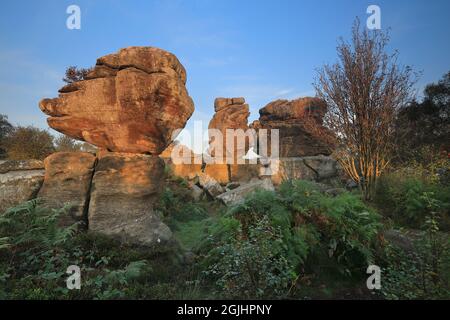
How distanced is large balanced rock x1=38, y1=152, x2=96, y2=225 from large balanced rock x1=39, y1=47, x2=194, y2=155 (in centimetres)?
64

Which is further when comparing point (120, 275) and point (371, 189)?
point (371, 189)

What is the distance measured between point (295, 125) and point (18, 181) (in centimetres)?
1235

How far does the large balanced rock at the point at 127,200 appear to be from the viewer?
4.90m

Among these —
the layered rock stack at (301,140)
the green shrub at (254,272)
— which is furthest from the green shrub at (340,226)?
the layered rock stack at (301,140)

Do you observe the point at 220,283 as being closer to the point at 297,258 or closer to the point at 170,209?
the point at 297,258

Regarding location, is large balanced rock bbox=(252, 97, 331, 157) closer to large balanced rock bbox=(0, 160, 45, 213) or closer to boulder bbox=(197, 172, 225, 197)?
boulder bbox=(197, 172, 225, 197)

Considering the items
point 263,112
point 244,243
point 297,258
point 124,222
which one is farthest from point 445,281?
point 263,112

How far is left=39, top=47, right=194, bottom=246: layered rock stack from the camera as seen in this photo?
5.07 meters

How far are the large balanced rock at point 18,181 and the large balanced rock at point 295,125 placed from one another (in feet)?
34.7

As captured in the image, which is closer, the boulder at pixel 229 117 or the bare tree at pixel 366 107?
the bare tree at pixel 366 107

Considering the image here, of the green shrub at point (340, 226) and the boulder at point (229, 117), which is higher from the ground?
the boulder at point (229, 117)

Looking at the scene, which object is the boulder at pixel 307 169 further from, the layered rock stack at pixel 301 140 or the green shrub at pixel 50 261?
the green shrub at pixel 50 261
